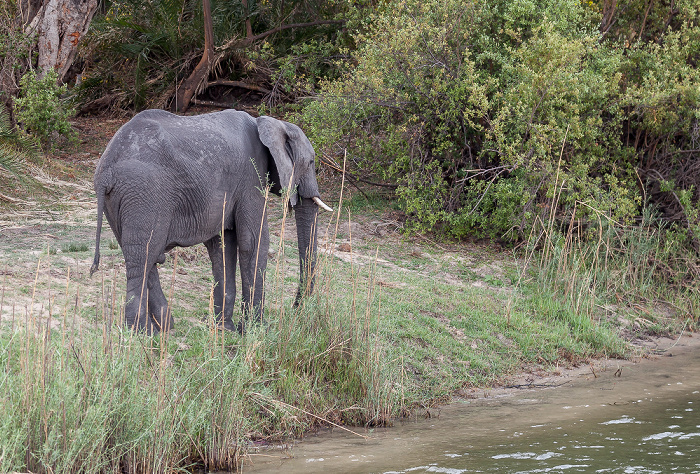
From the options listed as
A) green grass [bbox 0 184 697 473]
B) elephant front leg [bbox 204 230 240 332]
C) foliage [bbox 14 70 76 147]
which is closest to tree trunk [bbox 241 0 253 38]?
foliage [bbox 14 70 76 147]

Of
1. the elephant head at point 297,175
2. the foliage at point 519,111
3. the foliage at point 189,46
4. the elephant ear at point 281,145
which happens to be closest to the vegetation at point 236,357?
the elephant head at point 297,175

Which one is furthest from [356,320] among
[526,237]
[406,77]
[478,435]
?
[406,77]

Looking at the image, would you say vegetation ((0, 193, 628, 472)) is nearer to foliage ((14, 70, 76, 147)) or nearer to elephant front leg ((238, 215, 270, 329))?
elephant front leg ((238, 215, 270, 329))

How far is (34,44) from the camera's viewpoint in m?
14.6

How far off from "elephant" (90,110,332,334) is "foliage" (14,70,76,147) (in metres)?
7.63

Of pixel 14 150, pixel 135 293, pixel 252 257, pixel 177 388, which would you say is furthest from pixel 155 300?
pixel 14 150

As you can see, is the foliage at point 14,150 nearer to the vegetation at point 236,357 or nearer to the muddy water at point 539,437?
the vegetation at point 236,357

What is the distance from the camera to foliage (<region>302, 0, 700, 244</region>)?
34.0ft

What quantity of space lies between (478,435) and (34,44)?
11906mm

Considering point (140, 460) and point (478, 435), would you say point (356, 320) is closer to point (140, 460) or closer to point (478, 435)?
point (478, 435)

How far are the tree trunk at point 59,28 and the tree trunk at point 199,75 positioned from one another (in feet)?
6.92

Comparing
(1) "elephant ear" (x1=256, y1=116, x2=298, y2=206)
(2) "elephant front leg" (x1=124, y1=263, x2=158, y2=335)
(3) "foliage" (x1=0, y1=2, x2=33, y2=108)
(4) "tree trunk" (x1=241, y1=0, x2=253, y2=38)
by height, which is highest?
(4) "tree trunk" (x1=241, y1=0, x2=253, y2=38)

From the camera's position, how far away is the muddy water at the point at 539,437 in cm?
528

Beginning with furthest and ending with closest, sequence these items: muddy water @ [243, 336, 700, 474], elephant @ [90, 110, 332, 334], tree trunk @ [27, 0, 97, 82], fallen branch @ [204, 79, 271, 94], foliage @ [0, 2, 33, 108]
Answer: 1. fallen branch @ [204, 79, 271, 94]
2. tree trunk @ [27, 0, 97, 82]
3. foliage @ [0, 2, 33, 108]
4. elephant @ [90, 110, 332, 334]
5. muddy water @ [243, 336, 700, 474]
